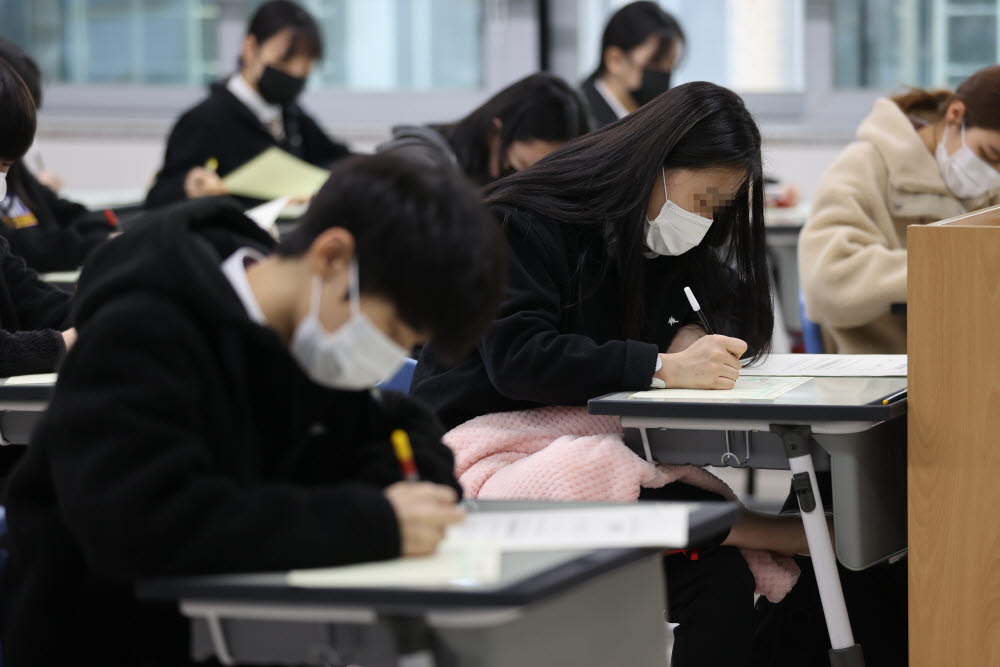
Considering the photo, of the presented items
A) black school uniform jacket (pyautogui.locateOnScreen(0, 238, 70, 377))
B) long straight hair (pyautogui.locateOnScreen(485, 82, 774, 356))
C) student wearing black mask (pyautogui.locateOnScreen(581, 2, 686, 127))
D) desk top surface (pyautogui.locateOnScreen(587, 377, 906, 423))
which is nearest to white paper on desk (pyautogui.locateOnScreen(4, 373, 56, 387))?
black school uniform jacket (pyautogui.locateOnScreen(0, 238, 70, 377))

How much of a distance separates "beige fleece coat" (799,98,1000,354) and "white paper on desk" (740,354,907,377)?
441mm

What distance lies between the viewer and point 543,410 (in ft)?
6.83

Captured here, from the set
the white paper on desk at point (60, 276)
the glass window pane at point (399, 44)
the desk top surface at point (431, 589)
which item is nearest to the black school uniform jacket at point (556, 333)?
the desk top surface at point (431, 589)

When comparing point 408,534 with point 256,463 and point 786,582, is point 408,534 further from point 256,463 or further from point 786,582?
point 786,582

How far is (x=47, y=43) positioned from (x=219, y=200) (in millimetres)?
5315

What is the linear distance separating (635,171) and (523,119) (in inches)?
34.9

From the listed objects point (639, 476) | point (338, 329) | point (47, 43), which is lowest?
point (639, 476)

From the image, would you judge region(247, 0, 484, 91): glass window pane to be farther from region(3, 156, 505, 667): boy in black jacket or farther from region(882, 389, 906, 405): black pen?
region(3, 156, 505, 667): boy in black jacket

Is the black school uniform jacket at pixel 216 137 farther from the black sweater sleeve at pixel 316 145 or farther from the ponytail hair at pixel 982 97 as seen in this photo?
the ponytail hair at pixel 982 97

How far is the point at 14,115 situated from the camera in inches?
78.1

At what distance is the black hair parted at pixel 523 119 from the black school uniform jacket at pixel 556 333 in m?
0.76

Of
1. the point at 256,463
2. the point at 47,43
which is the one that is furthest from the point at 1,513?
the point at 47,43

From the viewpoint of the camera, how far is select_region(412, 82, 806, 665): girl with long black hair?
196 centimetres

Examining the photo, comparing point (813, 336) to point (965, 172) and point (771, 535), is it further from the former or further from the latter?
point (771, 535)
